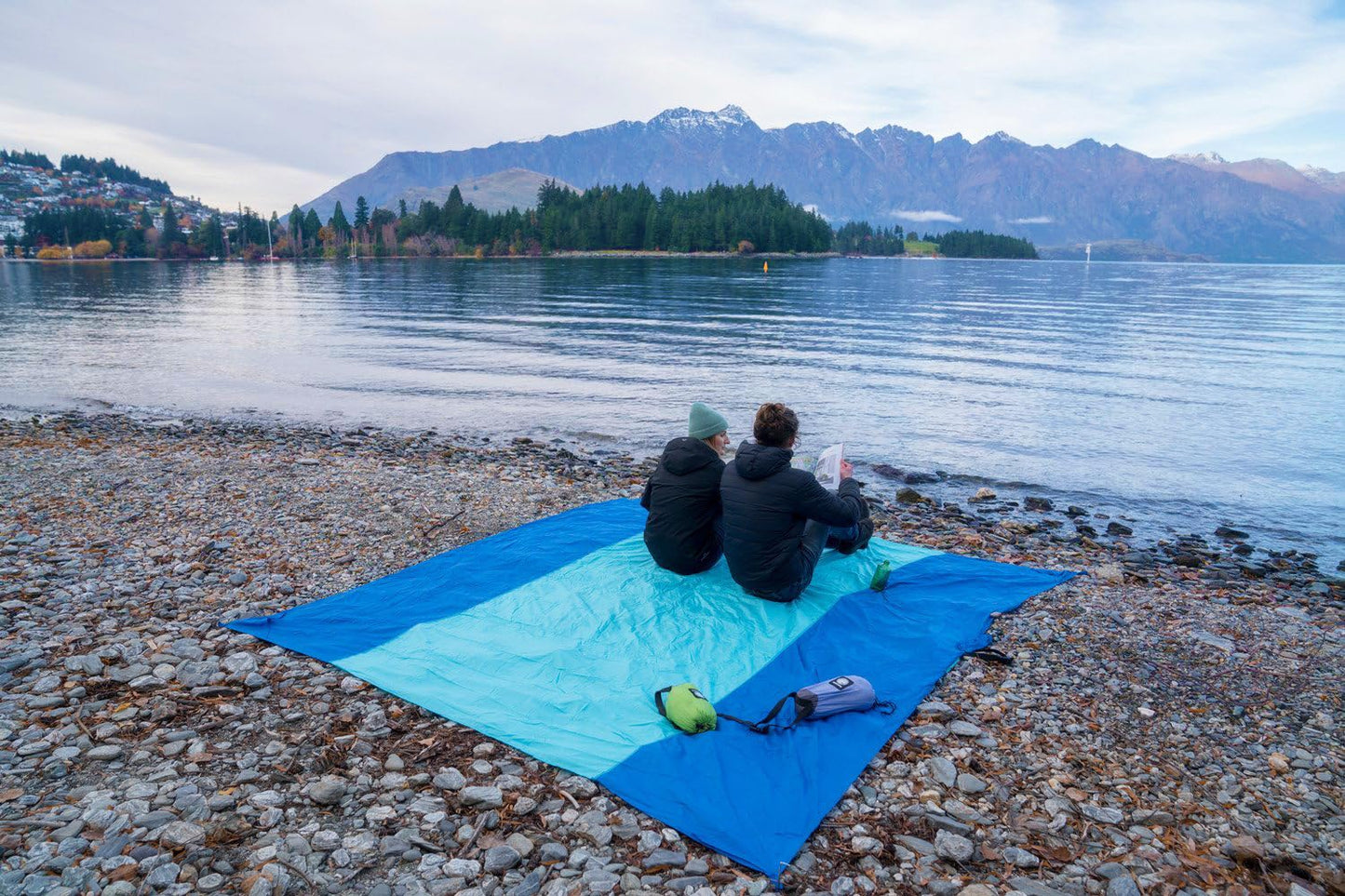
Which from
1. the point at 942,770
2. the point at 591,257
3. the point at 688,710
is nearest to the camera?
the point at 942,770

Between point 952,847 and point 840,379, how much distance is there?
77.5 ft

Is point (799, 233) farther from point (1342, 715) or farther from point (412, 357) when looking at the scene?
point (1342, 715)

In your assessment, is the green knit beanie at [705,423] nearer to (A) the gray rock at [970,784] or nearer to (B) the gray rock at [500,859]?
(A) the gray rock at [970,784]

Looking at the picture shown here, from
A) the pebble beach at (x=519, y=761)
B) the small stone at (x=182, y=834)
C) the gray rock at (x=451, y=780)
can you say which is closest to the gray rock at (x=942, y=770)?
the pebble beach at (x=519, y=761)

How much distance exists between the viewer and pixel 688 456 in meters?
7.88

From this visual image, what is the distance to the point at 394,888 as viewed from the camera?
14.2ft

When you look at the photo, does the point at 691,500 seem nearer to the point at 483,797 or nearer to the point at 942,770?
the point at 942,770

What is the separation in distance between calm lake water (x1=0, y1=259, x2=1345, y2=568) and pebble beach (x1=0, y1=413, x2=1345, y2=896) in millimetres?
7133

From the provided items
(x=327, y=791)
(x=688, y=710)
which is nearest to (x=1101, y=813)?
(x=688, y=710)

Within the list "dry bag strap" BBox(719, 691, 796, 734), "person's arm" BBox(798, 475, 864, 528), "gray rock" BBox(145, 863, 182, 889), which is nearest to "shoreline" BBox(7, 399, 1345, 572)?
"person's arm" BBox(798, 475, 864, 528)

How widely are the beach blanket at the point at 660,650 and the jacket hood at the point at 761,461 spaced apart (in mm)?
1320

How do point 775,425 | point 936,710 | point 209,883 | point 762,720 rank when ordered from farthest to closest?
point 775,425 < point 936,710 < point 762,720 < point 209,883

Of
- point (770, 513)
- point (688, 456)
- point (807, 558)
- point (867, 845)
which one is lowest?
point (867, 845)

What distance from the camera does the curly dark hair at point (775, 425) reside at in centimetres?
729
